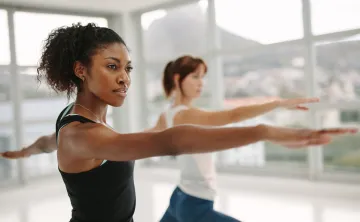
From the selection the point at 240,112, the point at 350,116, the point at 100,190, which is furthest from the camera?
the point at 350,116

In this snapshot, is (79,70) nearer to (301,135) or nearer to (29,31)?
(301,135)

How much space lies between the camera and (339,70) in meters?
4.55

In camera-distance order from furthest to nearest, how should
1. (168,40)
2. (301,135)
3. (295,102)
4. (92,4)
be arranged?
1. (168,40)
2. (92,4)
3. (295,102)
4. (301,135)

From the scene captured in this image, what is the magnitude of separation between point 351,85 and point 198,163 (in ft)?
10.4

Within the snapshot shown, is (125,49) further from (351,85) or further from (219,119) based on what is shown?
(351,85)

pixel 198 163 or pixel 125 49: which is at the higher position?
pixel 125 49

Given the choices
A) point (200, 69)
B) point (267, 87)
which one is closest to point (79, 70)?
point (200, 69)

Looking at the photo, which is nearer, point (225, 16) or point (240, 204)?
point (240, 204)

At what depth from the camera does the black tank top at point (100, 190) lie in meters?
0.96

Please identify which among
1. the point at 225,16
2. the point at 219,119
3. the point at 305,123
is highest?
the point at 225,16

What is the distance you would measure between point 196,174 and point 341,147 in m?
3.21

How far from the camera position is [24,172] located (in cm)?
555

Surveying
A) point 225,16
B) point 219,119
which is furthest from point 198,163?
point 225,16

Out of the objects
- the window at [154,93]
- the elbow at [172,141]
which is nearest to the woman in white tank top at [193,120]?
the elbow at [172,141]
